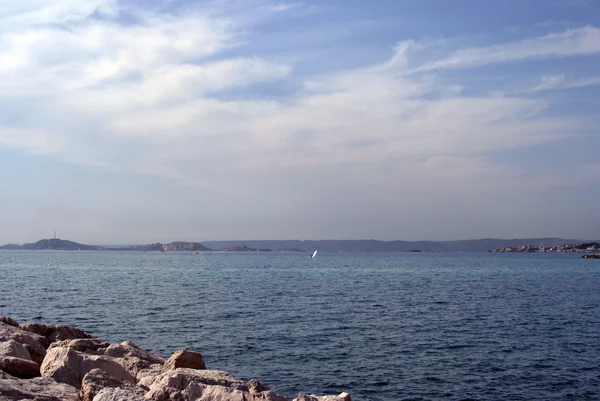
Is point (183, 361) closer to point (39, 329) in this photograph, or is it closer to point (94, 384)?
point (94, 384)

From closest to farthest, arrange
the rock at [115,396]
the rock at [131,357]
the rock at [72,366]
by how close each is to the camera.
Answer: the rock at [115,396], the rock at [72,366], the rock at [131,357]

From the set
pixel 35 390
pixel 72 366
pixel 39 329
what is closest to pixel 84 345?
pixel 39 329

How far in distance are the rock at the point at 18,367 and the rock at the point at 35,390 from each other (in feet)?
3.73

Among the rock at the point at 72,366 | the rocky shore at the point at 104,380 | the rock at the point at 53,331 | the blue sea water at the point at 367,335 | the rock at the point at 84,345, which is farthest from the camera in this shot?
the blue sea water at the point at 367,335

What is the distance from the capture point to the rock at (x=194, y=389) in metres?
9.30

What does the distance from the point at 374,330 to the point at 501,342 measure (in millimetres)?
6447

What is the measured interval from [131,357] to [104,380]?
5.08 meters

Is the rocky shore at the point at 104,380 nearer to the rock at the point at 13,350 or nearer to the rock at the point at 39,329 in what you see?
the rock at the point at 13,350

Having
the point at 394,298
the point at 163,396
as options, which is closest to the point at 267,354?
the point at 163,396

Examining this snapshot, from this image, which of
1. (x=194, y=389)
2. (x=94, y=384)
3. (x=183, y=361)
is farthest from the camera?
(x=183, y=361)

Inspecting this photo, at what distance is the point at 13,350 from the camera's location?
39.0ft

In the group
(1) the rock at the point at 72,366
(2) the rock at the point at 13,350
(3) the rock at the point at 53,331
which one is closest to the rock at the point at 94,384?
(1) the rock at the point at 72,366

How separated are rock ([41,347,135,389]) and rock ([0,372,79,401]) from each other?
51cm

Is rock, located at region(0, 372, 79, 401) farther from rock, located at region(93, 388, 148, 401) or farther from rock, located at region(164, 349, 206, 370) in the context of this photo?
rock, located at region(164, 349, 206, 370)
